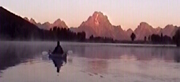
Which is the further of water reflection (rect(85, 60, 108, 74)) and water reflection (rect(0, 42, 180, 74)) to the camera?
water reflection (rect(0, 42, 180, 74))

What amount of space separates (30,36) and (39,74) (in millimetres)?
155465

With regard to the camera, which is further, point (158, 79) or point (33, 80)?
point (158, 79)

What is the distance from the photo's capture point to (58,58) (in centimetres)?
4025

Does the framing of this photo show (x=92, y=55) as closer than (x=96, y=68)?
No

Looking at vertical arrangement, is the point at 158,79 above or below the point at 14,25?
below

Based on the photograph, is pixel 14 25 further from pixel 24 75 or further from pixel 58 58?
pixel 24 75

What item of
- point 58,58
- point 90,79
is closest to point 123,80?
point 90,79

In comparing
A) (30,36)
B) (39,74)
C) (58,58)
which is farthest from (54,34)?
(39,74)

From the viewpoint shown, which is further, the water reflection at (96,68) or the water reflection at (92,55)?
the water reflection at (92,55)

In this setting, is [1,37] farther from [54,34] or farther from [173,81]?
[173,81]

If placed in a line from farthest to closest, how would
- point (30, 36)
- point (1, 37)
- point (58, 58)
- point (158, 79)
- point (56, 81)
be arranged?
point (30, 36)
point (1, 37)
point (58, 58)
point (158, 79)
point (56, 81)

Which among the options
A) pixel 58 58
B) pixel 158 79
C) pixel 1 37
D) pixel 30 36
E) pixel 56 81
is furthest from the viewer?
pixel 30 36

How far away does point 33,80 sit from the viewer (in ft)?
69.2

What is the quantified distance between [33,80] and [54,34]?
16509cm
